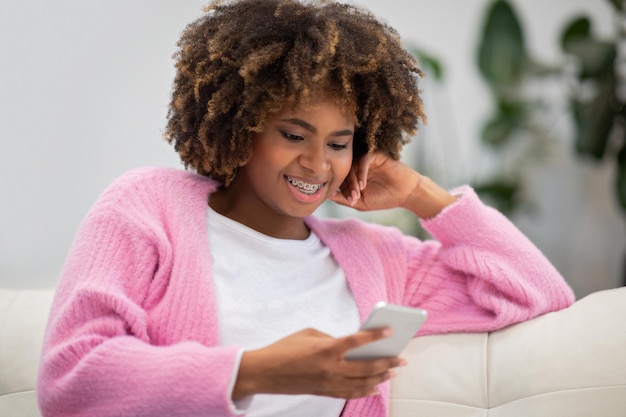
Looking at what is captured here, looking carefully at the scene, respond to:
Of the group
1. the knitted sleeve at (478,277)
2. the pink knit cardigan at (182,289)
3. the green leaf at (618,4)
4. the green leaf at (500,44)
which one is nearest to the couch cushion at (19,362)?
the pink knit cardigan at (182,289)

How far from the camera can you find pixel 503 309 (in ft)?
4.81

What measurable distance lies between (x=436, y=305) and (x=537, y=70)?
162cm

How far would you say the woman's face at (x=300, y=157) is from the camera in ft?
4.17

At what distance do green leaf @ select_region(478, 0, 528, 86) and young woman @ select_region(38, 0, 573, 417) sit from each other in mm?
1400

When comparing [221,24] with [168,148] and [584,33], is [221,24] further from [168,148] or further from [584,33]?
[584,33]

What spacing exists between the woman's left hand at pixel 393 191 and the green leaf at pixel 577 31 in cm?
148

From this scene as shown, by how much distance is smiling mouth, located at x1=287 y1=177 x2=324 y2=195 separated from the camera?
51.4 inches

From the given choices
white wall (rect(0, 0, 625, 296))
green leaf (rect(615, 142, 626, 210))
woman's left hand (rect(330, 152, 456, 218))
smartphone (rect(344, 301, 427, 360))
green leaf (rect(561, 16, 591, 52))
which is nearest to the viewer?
smartphone (rect(344, 301, 427, 360))

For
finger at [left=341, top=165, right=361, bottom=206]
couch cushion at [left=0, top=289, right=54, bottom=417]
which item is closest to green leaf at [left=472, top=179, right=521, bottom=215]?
finger at [left=341, top=165, right=361, bottom=206]

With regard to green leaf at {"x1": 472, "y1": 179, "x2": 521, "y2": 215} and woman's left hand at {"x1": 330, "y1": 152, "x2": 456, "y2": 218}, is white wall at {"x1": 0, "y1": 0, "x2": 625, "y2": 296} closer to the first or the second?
green leaf at {"x1": 472, "y1": 179, "x2": 521, "y2": 215}

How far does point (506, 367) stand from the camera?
4.62 feet

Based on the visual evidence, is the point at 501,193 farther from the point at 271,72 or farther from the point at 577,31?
the point at 271,72

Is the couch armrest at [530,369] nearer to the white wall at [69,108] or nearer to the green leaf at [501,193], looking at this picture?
the white wall at [69,108]

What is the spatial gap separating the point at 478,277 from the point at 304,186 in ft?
1.35
